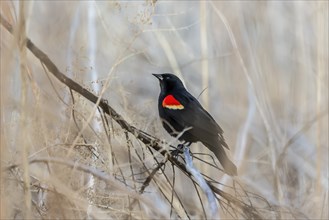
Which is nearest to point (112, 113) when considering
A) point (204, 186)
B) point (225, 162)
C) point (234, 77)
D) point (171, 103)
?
point (204, 186)

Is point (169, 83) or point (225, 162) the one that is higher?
point (169, 83)

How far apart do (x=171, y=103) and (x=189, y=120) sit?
16 cm

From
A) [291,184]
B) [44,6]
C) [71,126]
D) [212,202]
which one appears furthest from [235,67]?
[212,202]

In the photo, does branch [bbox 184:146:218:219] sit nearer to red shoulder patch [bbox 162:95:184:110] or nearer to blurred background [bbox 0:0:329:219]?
blurred background [bbox 0:0:329:219]

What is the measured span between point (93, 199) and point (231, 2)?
295cm

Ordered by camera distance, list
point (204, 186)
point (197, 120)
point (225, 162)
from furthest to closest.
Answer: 1. point (197, 120)
2. point (225, 162)
3. point (204, 186)

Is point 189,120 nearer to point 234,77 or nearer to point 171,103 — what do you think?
point 171,103

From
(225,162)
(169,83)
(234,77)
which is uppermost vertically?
(169,83)

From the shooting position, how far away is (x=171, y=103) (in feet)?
10.8

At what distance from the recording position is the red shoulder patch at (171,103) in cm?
326

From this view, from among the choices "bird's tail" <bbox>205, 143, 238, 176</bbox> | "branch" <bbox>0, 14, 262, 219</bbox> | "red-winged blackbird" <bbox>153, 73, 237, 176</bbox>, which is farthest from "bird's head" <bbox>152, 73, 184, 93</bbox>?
"branch" <bbox>0, 14, 262, 219</bbox>

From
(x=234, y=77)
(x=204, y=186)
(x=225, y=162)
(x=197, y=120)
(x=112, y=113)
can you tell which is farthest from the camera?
(x=234, y=77)

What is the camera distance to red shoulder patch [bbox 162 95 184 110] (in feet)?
10.7

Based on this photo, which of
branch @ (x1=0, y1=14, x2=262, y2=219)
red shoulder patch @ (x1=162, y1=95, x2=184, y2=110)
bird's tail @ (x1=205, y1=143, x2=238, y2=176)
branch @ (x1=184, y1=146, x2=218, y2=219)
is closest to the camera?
branch @ (x1=184, y1=146, x2=218, y2=219)
